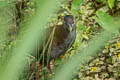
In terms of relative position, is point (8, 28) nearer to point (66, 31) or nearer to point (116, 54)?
point (66, 31)

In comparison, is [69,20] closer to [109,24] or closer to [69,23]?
[69,23]

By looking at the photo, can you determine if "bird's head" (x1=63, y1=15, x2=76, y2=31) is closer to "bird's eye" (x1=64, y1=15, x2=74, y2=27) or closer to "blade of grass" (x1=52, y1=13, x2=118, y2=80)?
"bird's eye" (x1=64, y1=15, x2=74, y2=27)

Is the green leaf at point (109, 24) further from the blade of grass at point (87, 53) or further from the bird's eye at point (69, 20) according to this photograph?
the bird's eye at point (69, 20)

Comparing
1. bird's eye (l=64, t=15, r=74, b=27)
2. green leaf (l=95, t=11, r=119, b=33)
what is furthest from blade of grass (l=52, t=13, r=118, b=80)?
bird's eye (l=64, t=15, r=74, b=27)

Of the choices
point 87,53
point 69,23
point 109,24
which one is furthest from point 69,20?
point 87,53

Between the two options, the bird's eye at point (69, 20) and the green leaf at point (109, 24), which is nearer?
the green leaf at point (109, 24)

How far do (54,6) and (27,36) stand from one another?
0.10 metres

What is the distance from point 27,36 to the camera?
52 centimetres

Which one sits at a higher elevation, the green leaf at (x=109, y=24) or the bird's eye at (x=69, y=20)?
the green leaf at (x=109, y=24)

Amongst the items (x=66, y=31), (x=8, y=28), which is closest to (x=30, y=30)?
(x=8, y=28)

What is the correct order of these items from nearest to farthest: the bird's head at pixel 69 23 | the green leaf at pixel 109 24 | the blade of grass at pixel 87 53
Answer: the blade of grass at pixel 87 53
the green leaf at pixel 109 24
the bird's head at pixel 69 23

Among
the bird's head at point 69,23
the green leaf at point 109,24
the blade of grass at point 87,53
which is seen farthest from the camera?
the bird's head at point 69,23

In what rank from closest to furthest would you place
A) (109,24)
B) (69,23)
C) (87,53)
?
(87,53), (109,24), (69,23)

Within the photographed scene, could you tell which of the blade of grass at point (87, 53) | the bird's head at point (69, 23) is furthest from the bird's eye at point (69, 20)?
the blade of grass at point (87, 53)
